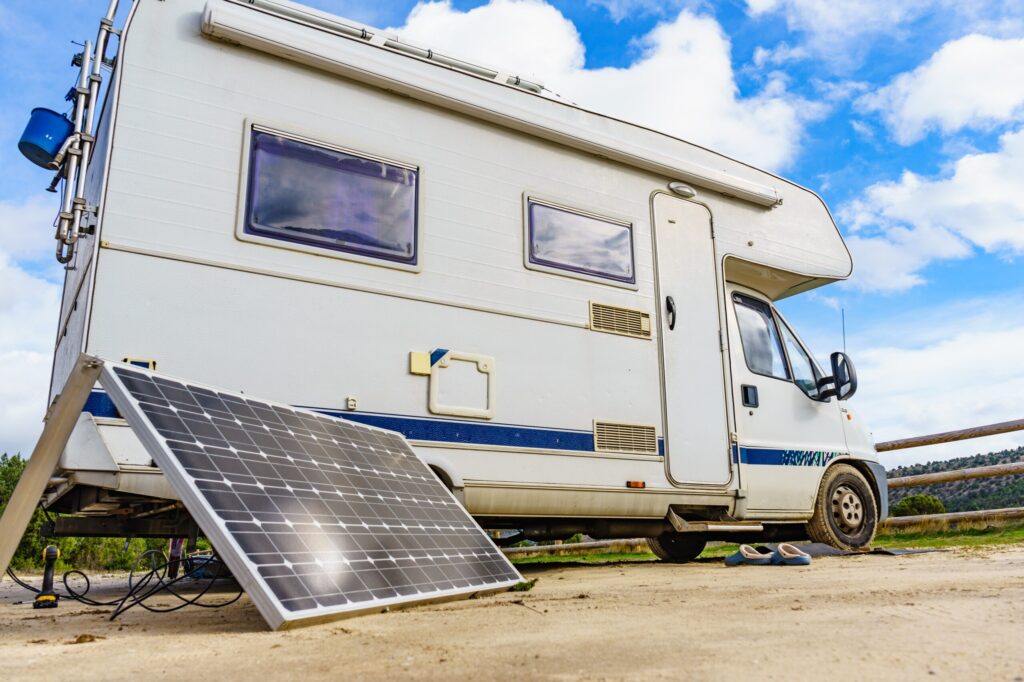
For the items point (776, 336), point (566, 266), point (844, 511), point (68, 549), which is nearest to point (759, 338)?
point (776, 336)

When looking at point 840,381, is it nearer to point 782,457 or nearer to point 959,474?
point 782,457

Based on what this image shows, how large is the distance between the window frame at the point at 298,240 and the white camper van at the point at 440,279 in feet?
0.05

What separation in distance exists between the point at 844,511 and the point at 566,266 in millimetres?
3350

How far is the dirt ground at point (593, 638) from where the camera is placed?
2.06 meters

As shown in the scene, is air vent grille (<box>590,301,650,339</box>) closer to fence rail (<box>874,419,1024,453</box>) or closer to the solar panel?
the solar panel

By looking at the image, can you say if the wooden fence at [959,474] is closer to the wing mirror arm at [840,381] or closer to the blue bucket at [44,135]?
the wing mirror arm at [840,381]

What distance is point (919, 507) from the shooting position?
12227 millimetres

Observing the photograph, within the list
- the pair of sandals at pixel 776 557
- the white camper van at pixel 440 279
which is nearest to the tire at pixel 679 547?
the white camper van at pixel 440 279

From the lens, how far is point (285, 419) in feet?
12.2

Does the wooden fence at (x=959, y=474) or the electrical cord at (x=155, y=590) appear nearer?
the electrical cord at (x=155, y=590)

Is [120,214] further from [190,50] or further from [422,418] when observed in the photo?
[422,418]

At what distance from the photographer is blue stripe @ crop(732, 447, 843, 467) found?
620cm

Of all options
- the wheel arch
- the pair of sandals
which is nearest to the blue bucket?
the pair of sandals

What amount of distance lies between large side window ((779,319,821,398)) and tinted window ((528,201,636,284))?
194 centimetres
